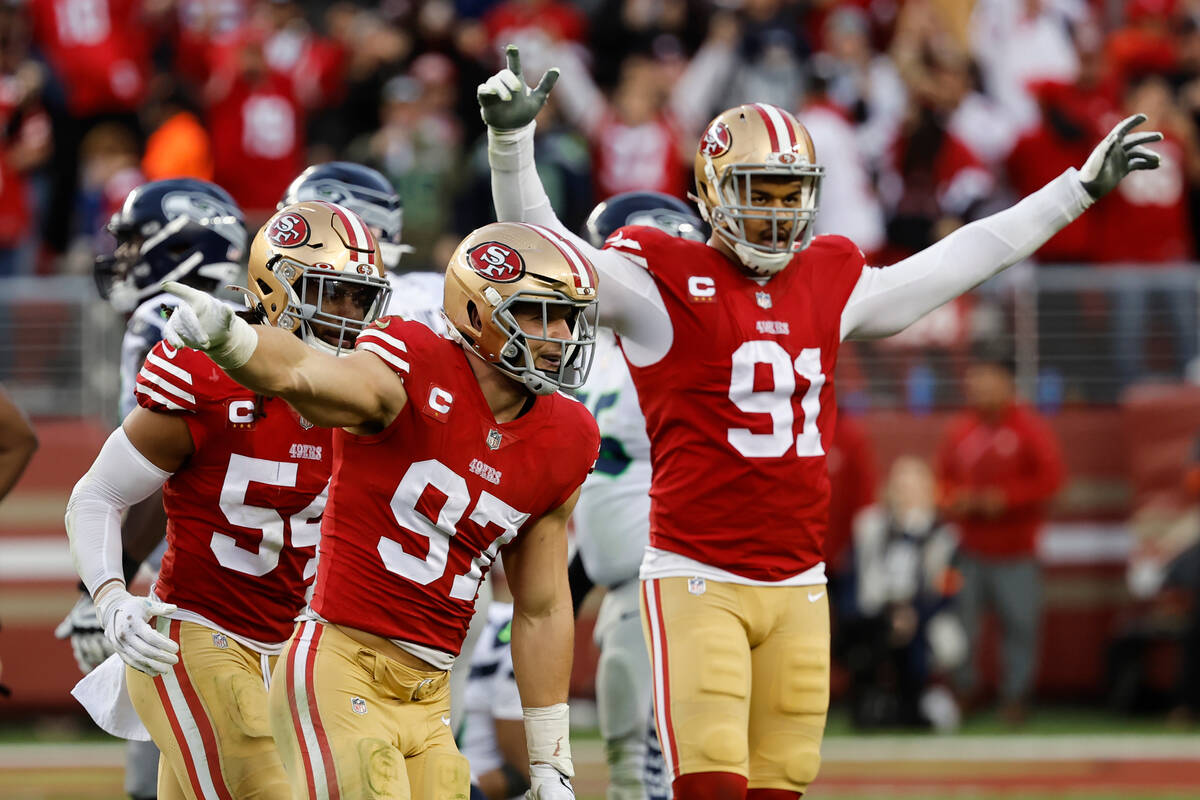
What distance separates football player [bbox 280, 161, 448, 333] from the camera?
6.00 m

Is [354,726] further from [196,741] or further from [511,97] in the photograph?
[511,97]

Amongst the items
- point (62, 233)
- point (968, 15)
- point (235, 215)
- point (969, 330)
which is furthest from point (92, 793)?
point (968, 15)

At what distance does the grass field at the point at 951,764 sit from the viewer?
821cm

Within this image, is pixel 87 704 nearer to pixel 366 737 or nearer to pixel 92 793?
pixel 366 737

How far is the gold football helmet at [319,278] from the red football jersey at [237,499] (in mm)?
210

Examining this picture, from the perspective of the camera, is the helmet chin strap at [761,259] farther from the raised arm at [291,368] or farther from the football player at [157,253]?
the football player at [157,253]

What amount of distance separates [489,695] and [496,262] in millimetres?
2600

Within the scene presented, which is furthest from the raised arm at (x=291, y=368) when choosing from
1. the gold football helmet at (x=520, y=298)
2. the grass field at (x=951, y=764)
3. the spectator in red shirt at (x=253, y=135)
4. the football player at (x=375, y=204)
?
the spectator in red shirt at (x=253, y=135)

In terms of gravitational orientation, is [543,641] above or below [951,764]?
above

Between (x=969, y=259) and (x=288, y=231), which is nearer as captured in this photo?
(x=288, y=231)

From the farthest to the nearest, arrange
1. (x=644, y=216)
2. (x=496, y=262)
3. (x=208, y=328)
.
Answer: (x=644, y=216) < (x=496, y=262) < (x=208, y=328)

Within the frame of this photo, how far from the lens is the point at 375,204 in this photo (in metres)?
6.13

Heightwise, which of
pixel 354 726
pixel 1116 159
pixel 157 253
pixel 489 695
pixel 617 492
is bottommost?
pixel 489 695

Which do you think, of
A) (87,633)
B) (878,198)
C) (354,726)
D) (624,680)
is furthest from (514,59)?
(878,198)
